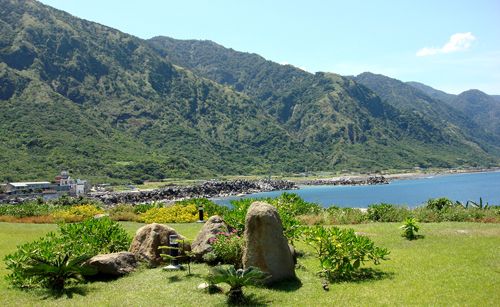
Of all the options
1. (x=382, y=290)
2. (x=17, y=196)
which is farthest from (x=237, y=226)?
(x=17, y=196)

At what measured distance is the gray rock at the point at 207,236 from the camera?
16.9 m

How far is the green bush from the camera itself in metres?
13.9

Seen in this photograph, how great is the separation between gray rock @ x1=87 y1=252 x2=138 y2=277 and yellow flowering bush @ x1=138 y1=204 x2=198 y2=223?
15.7 metres

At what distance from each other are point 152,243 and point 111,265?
208cm

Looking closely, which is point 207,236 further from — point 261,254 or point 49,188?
point 49,188

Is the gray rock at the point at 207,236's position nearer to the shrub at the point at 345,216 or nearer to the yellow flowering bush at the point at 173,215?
the shrub at the point at 345,216

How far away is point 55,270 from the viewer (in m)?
13.8

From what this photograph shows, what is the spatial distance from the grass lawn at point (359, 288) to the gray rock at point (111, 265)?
411mm

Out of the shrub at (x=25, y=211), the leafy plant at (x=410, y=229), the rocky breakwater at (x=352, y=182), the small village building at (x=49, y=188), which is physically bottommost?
the rocky breakwater at (x=352, y=182)

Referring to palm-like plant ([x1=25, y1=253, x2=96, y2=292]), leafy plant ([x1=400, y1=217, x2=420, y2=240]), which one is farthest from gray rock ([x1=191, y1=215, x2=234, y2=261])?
leafy plant ([x1=400, y1=217, x2=420, y2=240])

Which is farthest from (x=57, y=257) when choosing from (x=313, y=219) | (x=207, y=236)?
(x=313, y=219)

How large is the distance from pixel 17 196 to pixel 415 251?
97480 mm

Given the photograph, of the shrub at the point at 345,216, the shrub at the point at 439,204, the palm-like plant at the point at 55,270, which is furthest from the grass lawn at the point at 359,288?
→ the shrub at the point at 439,204

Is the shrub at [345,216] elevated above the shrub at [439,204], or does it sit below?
below
